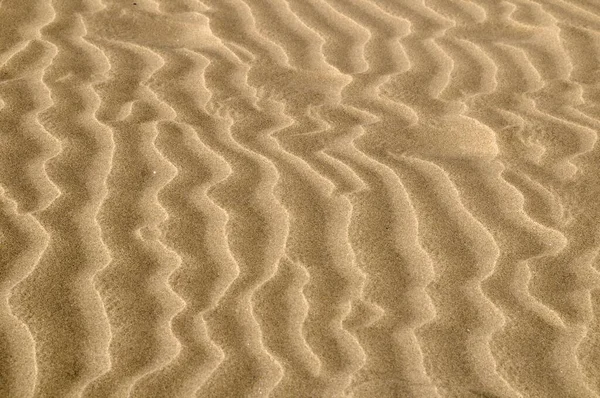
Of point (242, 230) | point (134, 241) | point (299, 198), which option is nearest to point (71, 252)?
point (134, 241)

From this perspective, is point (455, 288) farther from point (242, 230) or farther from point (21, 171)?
point (21, 171)

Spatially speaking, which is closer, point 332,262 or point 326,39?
point 332,262

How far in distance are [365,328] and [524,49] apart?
94.8 inches

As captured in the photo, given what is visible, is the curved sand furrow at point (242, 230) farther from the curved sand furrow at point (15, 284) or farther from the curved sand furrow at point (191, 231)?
the curved sand furrow at point (15, 284)

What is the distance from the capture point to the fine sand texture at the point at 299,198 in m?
2.90

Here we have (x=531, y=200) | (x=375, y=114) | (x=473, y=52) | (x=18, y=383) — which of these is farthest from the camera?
(x=473, y=52)

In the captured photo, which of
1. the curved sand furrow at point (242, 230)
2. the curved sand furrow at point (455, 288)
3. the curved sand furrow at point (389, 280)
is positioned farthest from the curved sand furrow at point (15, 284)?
the curved sand furrow at point (455, 288)

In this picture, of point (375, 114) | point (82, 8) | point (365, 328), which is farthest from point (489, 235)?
point (82, 8)

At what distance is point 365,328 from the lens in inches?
119

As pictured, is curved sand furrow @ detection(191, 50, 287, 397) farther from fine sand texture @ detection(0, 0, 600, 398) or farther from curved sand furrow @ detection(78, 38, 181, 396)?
curved sand furrow @ detection(78, 38, 181, 396)

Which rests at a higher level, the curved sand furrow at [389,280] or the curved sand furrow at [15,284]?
the curved sand furrow at [389,280]

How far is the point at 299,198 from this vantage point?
12.2 feet

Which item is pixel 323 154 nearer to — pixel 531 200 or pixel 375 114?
pixel 375 114

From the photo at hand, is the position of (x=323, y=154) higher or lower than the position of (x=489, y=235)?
lower
